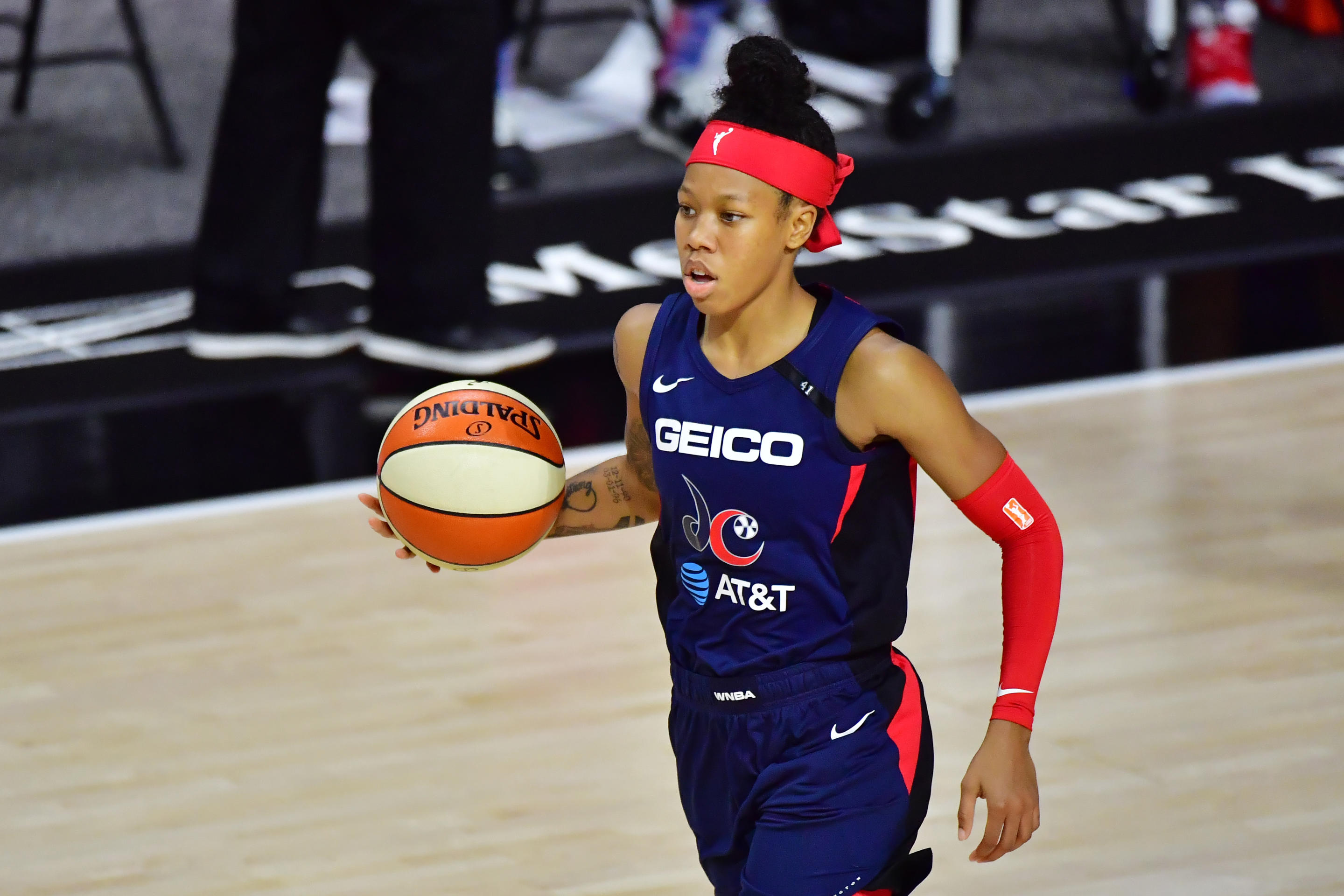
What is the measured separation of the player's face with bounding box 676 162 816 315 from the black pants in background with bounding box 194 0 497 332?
3.45 meters

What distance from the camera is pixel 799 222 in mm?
2559

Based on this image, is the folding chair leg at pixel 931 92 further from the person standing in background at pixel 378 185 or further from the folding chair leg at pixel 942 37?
the person standing in background at pixel 378 185

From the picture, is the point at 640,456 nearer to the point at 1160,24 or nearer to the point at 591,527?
the point at 591,527

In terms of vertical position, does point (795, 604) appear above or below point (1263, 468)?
above

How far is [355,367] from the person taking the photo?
623 centimetres

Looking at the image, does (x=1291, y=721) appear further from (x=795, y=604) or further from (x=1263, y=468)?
(x=795, y=604)

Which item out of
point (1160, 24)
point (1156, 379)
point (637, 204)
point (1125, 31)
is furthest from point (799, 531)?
point (1125, 31)

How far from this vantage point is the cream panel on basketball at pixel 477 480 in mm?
2945

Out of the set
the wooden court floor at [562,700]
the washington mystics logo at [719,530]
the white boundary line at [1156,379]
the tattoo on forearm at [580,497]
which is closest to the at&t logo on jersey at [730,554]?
the washington mystics logo at [719,530]

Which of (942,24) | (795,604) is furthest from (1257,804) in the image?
(942,24)

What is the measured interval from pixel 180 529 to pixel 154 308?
1718 millimetres

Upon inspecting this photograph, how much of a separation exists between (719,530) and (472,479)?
0.50 m

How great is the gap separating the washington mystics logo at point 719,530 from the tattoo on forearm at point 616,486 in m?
0.29

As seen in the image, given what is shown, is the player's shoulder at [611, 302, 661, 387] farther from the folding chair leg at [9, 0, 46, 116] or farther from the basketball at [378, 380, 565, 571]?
the folding chair leg at [9, 0, 46, 116]
